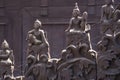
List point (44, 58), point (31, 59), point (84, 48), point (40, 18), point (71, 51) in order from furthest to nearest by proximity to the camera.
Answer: point (40, 18)
point (31, 59)
point (44, 58)
point (71, 51)
point (84, 48)

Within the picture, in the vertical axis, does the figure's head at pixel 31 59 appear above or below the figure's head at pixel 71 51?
below

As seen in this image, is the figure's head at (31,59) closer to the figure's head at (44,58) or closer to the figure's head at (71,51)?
the figure's head at (44,58)

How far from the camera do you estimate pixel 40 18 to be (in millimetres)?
26438

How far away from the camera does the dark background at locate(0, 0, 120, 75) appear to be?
85.1 ft

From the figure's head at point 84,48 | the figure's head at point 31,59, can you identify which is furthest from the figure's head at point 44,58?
the figure's head at point 84,48

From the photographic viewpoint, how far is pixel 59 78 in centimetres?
1852

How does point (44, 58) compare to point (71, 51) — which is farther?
point (44, 58)

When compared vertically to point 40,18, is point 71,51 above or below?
above

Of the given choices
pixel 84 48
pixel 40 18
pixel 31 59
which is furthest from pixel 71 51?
pixel 40 18

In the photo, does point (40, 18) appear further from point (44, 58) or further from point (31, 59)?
point (44, 58)

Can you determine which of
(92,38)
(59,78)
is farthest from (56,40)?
(59,78)

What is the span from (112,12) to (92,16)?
763cm

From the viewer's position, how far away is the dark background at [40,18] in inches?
1021

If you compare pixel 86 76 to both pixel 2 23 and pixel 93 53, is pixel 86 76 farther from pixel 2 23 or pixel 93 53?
pixel 2 23
